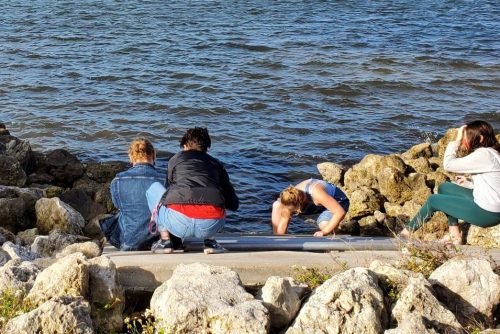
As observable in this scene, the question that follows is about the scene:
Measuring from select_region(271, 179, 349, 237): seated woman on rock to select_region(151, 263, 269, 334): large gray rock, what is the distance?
9.79 ft

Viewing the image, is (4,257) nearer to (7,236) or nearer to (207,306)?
(7,236)

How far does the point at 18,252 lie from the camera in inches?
302

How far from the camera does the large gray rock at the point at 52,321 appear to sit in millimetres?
5309

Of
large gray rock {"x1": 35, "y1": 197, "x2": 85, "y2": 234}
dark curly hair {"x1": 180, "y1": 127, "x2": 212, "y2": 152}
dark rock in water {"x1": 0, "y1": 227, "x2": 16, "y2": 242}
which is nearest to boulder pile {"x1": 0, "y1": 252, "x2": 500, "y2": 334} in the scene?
dark curly hair {"x1": 180, "y1": 127, "x2": 212, "y2": 152}

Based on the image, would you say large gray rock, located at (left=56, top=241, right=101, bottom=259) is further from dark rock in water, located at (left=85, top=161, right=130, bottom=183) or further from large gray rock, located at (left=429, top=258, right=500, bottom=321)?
dark rock in water, located at (left=85, top=161, right=130, bottom=183)

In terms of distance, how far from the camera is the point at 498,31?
88.4ft

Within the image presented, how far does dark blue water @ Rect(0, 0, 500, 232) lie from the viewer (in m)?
15.8

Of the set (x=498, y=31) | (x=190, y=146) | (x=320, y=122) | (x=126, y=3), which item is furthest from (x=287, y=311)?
(x=126, y=3)

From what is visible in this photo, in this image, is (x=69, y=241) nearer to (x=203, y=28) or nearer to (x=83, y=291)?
(x=83, y=291)

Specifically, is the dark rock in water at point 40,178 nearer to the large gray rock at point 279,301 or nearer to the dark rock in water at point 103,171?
the dark rock in water at point 103,171

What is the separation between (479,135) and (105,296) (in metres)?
4.21

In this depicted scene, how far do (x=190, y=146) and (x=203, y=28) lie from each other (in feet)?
61.6

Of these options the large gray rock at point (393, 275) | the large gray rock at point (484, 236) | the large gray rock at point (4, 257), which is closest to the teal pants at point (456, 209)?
the large gray rock at point (484, 236)

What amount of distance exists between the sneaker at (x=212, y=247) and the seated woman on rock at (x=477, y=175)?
7.08 feet
